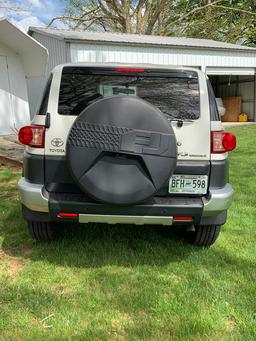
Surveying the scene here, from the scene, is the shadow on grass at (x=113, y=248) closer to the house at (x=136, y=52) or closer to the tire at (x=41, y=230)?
the tire at (x=41, y=230)

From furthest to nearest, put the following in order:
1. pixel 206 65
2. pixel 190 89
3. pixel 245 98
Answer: pixel 245 98
pixel 206 65
pixel 190 89

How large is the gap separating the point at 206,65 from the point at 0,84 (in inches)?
346

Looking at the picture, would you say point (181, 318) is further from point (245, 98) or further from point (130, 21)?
point (130, 21)

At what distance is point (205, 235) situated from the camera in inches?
159

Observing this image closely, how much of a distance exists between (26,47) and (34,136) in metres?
11.0

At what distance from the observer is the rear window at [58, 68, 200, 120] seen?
3582mm

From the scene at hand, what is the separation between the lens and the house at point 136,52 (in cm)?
1423

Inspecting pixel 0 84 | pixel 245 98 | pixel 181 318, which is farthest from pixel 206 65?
pixel 181 318

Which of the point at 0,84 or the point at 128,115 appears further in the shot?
the point at 0,84

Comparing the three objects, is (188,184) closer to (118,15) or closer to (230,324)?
(230,324)

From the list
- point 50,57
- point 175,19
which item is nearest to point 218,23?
point 175,19

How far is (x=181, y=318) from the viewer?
2863mm

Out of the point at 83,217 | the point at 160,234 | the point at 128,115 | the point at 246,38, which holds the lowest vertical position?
the point at 160,234

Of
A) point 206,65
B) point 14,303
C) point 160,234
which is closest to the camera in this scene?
point 14,303
